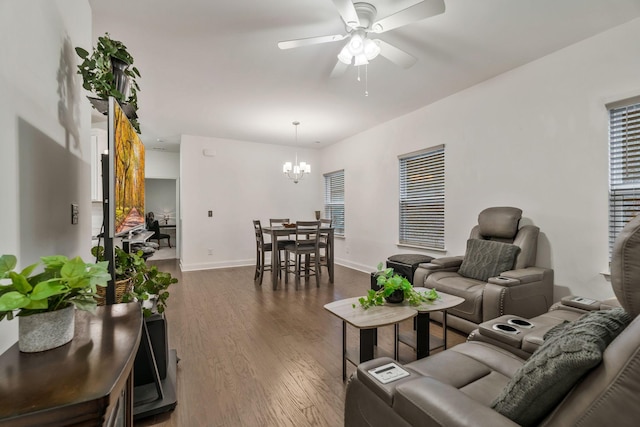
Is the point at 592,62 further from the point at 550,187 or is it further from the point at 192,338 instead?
the point at 192,338

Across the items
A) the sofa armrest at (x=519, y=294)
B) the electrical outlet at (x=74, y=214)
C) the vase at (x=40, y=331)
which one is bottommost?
the sofa armrest at (x=519, y=294)

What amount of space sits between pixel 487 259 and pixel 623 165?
51.9 inches

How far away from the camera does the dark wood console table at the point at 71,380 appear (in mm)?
549

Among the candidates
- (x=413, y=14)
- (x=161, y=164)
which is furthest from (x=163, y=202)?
(x=413, y=14)

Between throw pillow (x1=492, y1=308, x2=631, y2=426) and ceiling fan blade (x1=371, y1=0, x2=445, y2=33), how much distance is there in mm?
1821

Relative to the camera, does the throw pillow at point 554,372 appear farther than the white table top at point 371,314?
No

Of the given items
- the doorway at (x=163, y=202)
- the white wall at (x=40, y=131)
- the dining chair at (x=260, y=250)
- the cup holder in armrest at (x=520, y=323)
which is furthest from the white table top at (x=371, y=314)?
the doorway at (x=163, y=202)

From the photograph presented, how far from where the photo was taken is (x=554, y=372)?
0.78 meters

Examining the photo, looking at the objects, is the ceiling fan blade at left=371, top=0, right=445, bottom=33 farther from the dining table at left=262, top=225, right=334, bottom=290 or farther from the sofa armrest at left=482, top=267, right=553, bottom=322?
the dining table at left=262, top=225, right=334, bottom=290

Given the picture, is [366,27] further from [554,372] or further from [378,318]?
[554,372]

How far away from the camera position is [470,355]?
147 centimetres

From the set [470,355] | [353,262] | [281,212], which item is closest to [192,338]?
[470,355]

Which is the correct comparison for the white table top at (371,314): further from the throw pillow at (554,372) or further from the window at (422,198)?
the window at (422,198)

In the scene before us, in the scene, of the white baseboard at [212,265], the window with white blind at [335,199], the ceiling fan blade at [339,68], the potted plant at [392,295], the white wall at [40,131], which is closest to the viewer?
the white wall at [40,131]
